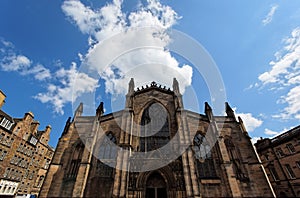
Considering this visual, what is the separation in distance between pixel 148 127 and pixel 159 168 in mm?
4676

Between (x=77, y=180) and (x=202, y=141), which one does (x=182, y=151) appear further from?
(x=77, y=180)

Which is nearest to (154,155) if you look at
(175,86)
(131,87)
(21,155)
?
(131,87)

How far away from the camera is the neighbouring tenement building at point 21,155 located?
25094 mm

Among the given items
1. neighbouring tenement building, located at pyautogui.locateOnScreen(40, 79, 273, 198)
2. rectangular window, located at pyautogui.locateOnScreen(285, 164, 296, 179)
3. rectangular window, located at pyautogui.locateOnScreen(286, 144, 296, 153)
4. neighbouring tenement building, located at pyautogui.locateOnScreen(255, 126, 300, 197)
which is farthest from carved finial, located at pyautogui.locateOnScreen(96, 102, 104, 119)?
rectangular window, located at pyautogui.locateOnScreen(285, 164, 296, 179)

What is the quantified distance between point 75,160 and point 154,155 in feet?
27.9

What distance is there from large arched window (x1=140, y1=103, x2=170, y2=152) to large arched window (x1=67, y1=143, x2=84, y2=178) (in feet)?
22.5

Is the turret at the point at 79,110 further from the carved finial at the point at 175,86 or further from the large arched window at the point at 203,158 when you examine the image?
the large arched window at the point at 203,158

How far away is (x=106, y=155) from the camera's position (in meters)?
16.6

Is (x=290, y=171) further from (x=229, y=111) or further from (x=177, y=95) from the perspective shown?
(x=177, y=95)

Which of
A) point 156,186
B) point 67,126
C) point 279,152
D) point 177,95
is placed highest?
point 177,95

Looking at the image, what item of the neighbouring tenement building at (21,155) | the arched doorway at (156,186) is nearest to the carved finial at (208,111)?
the arched doorway at (156,186)

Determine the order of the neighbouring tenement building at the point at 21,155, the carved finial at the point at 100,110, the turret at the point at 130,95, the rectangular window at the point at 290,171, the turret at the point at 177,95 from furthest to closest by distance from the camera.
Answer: the neighbouring tenement building at the point at 21,155
the rectangular window at the point at 290,171
the carved finial at the point at 100,110
the turret at the point at 130,95
the turret at the point at 177,95

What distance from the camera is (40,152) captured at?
33844 mm

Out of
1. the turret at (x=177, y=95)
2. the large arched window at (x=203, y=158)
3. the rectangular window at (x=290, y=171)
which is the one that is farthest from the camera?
the rectangular window at (x=290, y=171)
